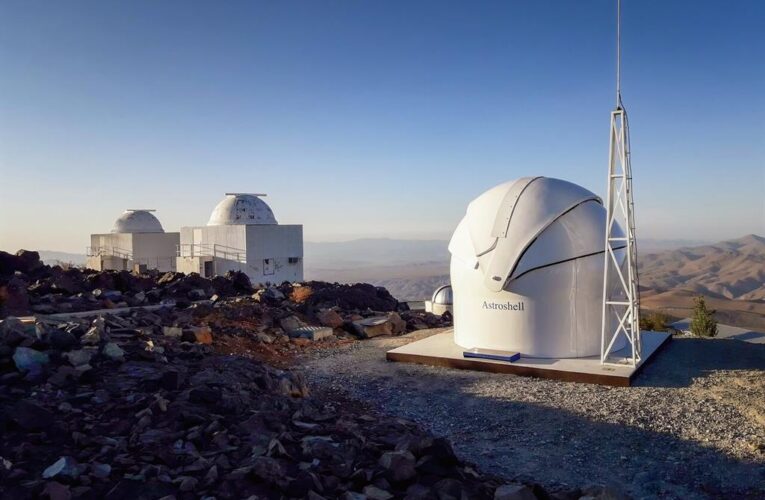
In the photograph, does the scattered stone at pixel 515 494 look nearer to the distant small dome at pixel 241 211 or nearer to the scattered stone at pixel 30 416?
the scattered stone at pixel 30 416

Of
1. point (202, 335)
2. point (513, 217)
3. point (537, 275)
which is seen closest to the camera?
point (537, 275)

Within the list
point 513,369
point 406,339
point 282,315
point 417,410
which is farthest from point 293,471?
point 282,315

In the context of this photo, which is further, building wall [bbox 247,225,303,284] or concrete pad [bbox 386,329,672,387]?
building wall [bbox 247,225,303,284]

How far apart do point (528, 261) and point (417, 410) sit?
394 cm

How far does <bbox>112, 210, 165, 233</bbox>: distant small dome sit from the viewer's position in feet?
145

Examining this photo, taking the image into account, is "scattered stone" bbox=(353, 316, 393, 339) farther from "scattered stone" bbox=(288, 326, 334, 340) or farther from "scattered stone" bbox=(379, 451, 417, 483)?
"scattered stone" bbox=(379, 451, 417, 483)

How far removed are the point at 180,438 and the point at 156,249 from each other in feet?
128

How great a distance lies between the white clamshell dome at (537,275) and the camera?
36.7 feet

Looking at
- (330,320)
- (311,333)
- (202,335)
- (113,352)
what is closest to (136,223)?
(330,320)

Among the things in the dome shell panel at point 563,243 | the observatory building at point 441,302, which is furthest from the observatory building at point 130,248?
the dome shell panel at point 563,243

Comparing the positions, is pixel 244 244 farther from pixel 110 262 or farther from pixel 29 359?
pixel 29 359

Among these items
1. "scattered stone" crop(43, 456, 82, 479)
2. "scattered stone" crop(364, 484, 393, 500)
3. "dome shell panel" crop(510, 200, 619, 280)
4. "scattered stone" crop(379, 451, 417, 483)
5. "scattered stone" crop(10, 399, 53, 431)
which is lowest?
"scattered stone" crop(364, 484, 393, 500)

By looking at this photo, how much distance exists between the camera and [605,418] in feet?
27.4

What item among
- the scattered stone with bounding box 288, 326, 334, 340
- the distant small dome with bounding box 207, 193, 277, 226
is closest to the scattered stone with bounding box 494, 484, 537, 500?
the scattered stone with bounding box 288, 326, 334, 340
